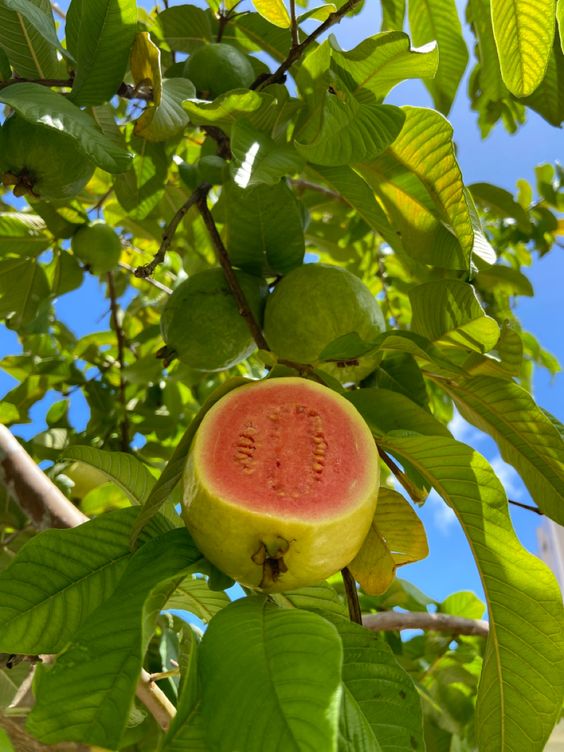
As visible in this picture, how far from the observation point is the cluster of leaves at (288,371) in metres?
0.51

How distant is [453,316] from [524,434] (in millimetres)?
156

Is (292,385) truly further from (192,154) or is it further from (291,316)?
(192,154)

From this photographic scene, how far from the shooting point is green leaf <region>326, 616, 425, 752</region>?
1.91 ft

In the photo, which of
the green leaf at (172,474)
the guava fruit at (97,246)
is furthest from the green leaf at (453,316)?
the guava fruit at (97,246)

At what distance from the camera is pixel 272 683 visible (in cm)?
46

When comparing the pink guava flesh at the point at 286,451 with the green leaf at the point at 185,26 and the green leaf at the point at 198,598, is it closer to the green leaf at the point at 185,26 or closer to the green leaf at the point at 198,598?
the green leaf at the point at 198,598

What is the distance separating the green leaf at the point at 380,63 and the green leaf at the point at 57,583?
0.54 metres

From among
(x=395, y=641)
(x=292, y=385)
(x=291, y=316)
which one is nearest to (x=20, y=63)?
(x=291, y=316)

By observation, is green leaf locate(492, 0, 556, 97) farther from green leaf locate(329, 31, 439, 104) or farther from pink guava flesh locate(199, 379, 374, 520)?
pink guava flesh locate(199, 379, 374, 520)

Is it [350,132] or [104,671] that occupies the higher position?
[350,132]

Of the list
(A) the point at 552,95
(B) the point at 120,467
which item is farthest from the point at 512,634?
(A) the point at 552,95

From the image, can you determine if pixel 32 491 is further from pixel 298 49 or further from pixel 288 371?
pixel 298 49

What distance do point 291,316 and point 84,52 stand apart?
0.39 meters

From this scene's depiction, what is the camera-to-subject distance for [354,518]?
2.03 feet
